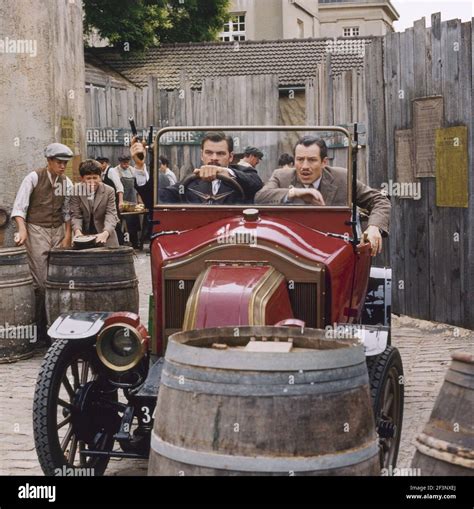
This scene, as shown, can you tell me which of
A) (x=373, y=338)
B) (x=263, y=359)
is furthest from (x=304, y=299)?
(x=263, y=359)

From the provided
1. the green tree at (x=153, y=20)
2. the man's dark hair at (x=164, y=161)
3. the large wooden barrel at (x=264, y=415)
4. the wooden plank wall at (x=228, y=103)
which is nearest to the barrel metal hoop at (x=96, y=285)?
the man's dark hair at (x=164, y=161)

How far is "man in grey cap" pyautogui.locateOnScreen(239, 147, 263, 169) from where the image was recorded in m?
6.37

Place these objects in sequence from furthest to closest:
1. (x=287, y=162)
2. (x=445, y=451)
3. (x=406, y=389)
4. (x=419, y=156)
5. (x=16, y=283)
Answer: (x=419, y=156), (x=16, y=283), (x=406, y=389), (x=287, y=162), (x=445, y=451)

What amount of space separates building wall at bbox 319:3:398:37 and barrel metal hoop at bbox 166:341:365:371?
5667 centimetres

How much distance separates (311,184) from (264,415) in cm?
312

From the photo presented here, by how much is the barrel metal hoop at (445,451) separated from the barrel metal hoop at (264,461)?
1.07 feet

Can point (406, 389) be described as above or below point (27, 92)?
below

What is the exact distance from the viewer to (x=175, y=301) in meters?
5.64

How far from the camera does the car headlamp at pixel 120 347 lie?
17.7ft

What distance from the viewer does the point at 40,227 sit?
9828mm

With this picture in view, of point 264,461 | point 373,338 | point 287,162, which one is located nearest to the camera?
point 264,461

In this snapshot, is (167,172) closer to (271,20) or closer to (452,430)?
(452,430)

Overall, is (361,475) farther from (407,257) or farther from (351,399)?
(407,257)

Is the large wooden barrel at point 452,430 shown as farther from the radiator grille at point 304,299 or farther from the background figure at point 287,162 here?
the background figure at point 287,162
